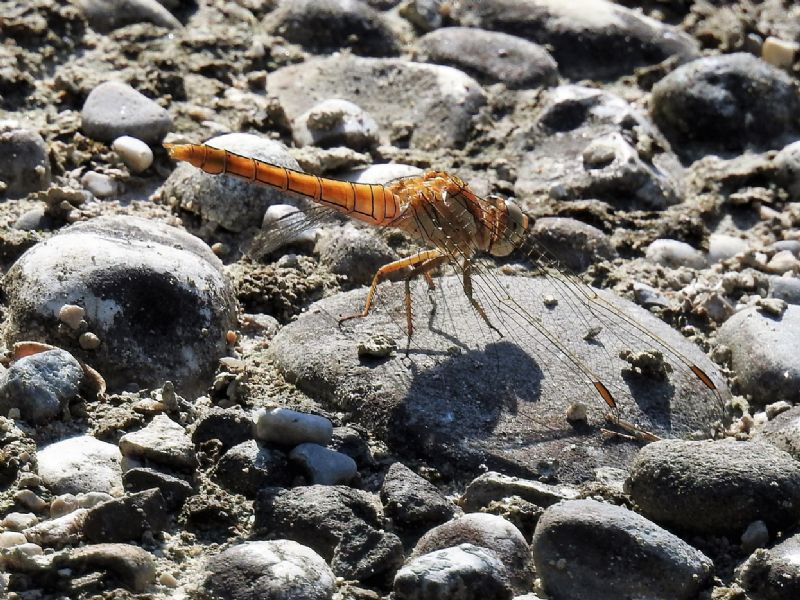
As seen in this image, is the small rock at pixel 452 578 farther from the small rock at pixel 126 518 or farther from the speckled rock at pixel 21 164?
the speckled rock at pixel 21 164

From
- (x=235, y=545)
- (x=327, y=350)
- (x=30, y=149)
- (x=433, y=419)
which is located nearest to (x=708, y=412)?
(x=433, y=419)

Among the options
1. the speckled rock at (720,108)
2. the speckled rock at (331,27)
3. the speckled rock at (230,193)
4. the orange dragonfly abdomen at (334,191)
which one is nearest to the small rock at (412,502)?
the orange dragonfly abdomen at (334,191)

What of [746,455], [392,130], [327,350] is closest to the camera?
[746,455]

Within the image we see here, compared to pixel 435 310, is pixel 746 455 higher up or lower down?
higher up

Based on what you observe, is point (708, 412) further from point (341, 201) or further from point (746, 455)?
point (341, 201)

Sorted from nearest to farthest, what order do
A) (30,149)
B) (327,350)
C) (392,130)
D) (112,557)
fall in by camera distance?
(112,557), (327,350), (30,149), (392,130)

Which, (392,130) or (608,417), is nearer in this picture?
(608,417)

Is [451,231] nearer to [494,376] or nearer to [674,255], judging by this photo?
[494,376]
